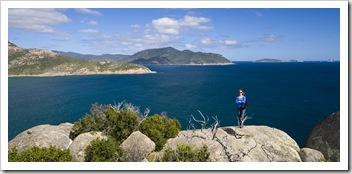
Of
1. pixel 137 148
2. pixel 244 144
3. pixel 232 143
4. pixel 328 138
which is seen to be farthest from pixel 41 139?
pixel 328 138

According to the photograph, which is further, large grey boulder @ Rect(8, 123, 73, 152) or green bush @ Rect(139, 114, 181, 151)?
green bush @ Rect(139, 114, 181, 151)

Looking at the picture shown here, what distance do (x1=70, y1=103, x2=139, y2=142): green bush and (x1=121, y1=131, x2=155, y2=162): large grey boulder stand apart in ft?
7.55

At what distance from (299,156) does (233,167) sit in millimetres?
5865

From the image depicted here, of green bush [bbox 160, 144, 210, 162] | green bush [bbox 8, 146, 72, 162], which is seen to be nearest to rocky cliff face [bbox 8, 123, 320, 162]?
green bush [bbox 160, 144, 210, 162]

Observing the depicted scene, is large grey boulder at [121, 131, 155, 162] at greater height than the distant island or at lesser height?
lesser

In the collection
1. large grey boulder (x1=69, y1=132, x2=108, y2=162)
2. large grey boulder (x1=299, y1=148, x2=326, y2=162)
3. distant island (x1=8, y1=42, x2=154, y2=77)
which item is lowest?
large grey boulder (x1=299, y1=148, x2=326, y2=162)

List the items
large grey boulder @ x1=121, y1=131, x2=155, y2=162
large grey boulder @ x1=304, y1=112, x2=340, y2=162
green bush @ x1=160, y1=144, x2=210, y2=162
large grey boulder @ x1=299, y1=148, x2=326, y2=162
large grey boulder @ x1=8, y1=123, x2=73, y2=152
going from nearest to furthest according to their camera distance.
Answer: green bush @ x1=160, y1=144, x2=210, y2=162
large grey boulder @ x1=121, y1=131, x2=155, y2=162
large grey boulder @ x1=299, y1=148, x2=326, y2=162
large grey boulder @ x1=304, y1=112, x2=340, y2=162
large grey boulder @ x1=8, y1=123, x2=73, y2=152

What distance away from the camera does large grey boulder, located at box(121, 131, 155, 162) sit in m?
14.6

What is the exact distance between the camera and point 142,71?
18925 cm

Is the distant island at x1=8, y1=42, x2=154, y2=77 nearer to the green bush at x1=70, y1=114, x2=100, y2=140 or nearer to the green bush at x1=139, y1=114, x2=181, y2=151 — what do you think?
the green bush at x1=70, y1=114, x2=100, y2=140

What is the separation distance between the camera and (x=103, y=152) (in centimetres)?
1407

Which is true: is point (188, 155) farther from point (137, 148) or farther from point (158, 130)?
point (158, 130)

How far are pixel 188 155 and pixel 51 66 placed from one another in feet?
603

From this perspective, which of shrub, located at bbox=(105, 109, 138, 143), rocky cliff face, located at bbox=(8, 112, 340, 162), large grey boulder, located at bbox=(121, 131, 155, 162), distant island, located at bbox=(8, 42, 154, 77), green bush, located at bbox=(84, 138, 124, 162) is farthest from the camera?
distant island, located at bbox=(8, 42, 154, 77)
